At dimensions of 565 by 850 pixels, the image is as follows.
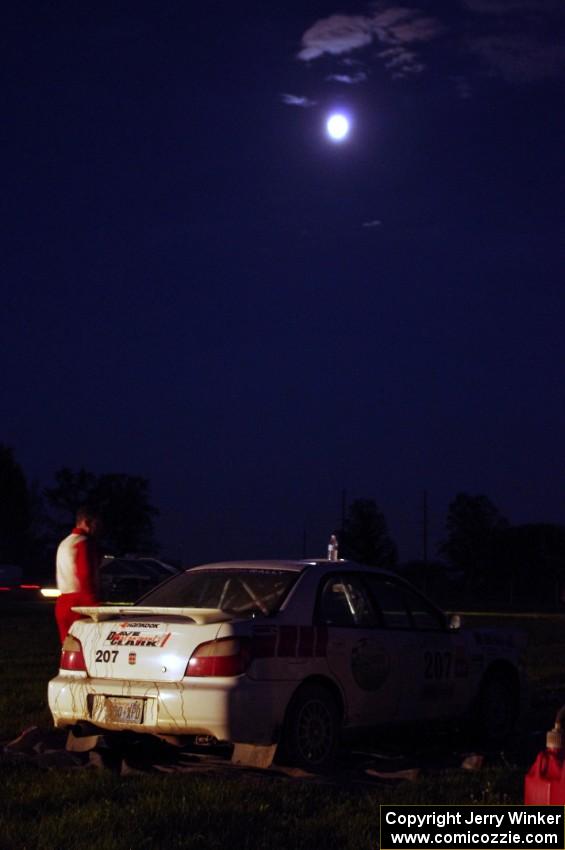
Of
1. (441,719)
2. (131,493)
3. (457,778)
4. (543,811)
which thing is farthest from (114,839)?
(131,493)

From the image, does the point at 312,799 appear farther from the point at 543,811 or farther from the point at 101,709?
the point at 101,709

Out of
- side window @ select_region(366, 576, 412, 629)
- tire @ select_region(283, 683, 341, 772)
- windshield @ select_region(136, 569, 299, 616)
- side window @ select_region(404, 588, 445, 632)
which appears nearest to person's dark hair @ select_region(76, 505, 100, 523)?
windshield @ select_region(136, 569, 299, 616)

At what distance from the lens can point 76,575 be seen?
11.9m

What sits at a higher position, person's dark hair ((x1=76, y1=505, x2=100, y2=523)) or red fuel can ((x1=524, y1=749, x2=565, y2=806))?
person's dark hair ((x1=76, y1=505, x2=100, y2=523))

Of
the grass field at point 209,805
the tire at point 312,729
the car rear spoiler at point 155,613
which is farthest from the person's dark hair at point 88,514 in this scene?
the grass field at point 209,805

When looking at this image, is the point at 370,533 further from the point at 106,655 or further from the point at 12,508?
the point at 106,655

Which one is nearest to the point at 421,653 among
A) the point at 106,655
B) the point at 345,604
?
the point at 345,604

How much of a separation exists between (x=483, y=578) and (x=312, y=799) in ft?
268

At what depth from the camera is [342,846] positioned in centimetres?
656

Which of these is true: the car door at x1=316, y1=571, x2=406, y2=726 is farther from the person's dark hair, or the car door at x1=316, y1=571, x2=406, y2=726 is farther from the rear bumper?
the person's dark hair

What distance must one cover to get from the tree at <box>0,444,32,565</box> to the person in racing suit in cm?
7731

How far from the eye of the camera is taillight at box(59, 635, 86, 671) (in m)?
9.52

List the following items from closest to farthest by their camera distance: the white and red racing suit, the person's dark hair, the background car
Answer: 1. the white and red racing suit
2. the person's dark hair
3. the background car

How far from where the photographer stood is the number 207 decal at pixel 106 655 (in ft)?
30.3
